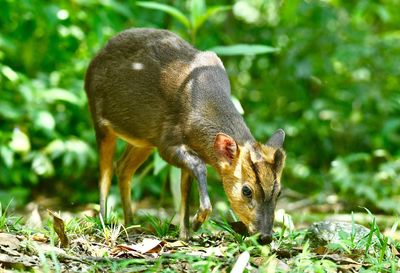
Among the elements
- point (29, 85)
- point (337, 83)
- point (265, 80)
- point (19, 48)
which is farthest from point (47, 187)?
point (337, 83)

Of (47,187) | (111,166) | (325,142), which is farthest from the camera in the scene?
(325,142)

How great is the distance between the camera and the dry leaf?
458 cm

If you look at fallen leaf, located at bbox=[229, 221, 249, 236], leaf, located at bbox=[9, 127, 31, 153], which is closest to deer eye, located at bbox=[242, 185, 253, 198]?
fallen leaf, located at bbox=[229, 221, 249, 236]

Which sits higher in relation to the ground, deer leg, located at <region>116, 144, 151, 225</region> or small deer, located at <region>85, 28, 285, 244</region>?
small deer, located at <region>85, 28, 285, 244</region>

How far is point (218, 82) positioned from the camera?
19.4 ft

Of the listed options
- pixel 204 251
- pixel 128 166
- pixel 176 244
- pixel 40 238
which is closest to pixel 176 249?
pixel 176 244

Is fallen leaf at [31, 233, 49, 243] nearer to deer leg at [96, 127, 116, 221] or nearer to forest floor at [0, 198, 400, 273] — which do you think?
forest floor at [0, 198, 400, 273]

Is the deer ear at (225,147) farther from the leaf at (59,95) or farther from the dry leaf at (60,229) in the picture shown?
the leaf at (59,95)

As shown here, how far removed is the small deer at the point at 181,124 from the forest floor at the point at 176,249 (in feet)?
0.74

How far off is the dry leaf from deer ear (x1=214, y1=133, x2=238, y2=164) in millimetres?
1378

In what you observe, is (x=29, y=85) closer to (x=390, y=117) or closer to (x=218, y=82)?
(x=218, y=82)

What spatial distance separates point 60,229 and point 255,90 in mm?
7273

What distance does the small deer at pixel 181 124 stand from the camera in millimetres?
5133

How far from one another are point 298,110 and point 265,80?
0.72 m
